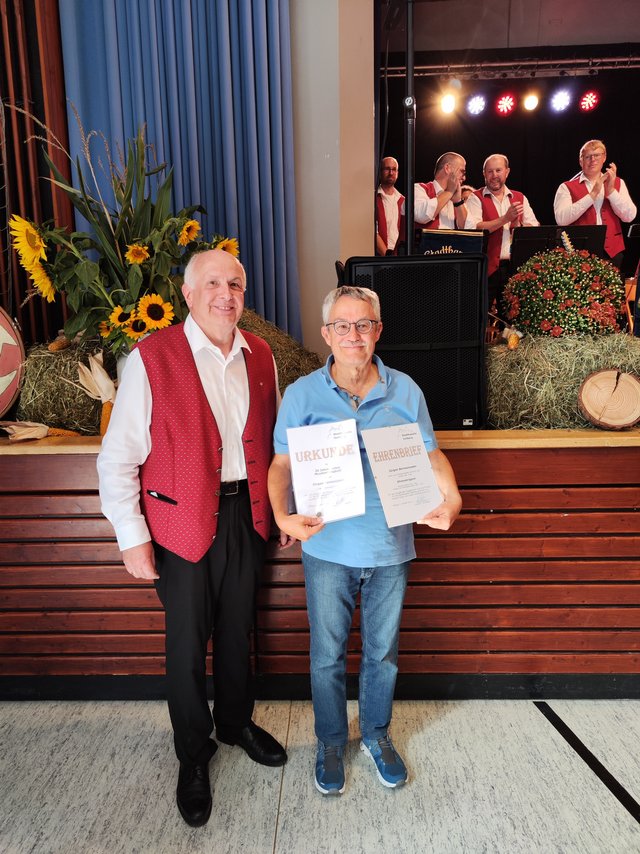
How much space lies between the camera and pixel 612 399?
86.3 inches

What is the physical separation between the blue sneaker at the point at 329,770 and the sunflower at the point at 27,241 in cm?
198

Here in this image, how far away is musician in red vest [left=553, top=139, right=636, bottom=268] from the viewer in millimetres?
5785

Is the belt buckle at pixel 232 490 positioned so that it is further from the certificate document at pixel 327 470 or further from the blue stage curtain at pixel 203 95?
the blue stage curtain at pixel 203 95

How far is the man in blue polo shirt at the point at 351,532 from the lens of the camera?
161 cm

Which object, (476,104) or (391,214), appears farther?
(476,104)

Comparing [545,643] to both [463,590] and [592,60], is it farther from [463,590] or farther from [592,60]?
[592,60]

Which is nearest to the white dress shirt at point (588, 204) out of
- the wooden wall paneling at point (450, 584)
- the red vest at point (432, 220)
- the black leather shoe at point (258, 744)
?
the red vest at point (432, 220)

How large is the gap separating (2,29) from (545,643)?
3622 millimetres

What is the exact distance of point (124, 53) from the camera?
3.13 m

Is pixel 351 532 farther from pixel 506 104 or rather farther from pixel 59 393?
pixel 506 104

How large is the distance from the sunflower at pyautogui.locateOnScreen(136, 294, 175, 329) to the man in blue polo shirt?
0.76 metres

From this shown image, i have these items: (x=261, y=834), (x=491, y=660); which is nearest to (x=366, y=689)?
(x=261, y=834)

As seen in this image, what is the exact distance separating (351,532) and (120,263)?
1.44 m

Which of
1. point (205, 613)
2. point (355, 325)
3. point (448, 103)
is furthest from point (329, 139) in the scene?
point (448, 103)
